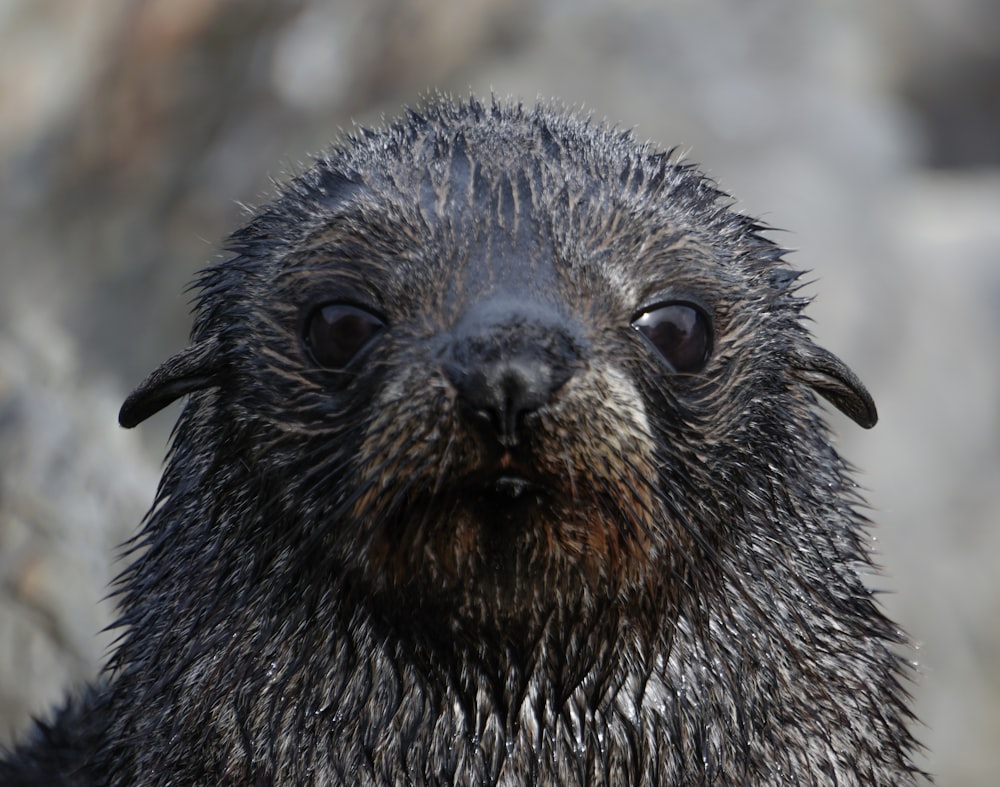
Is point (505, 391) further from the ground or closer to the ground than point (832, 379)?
closer to the ground

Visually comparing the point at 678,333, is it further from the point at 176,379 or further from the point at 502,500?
the point at 176,379

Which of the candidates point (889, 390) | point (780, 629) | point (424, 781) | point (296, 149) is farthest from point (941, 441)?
point (424, 781)

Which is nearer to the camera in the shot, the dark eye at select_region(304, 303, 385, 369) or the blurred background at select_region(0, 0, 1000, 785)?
the dark eye at select_region(304, 303, 385, 369)

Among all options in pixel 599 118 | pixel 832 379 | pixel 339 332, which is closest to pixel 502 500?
pixel 339 332

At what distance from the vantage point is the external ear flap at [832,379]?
4324 millimetres

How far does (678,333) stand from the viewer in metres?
3.88

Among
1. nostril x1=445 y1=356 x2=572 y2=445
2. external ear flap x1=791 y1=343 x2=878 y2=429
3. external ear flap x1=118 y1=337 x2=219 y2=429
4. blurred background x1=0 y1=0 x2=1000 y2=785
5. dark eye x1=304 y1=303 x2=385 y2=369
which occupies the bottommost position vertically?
nostril x1=445 y1=356 x2=572 y2=445

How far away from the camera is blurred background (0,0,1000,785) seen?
32.2ft

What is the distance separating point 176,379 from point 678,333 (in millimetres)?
1521

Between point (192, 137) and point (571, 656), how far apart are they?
9311mm

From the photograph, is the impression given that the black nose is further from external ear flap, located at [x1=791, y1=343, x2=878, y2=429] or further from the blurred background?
the blurred background

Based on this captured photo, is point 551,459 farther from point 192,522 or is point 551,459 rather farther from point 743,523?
point 192,522

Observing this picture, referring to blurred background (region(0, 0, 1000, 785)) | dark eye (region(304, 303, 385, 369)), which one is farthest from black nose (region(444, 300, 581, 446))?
blurred background (region(0, 0, 1000, 785))

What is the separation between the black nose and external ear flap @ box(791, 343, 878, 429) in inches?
45.5
